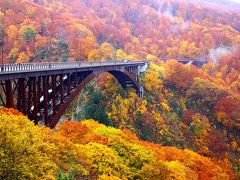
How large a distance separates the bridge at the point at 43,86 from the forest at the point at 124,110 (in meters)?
2.75

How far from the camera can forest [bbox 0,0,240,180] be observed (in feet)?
95.8

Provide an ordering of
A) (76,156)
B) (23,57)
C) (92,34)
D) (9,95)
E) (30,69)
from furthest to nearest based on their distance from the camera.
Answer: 1. (92,34)
2. (23,57)
3. (30,69)
4. (9,95)
5. (76,156)

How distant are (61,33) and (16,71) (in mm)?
80083

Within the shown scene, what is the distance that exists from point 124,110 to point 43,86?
44624 mm

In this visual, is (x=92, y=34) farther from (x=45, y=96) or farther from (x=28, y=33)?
(x=45, y=96)

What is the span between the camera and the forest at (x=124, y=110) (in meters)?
29.2

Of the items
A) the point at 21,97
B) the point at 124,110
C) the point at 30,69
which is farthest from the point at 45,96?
the point at 124,110

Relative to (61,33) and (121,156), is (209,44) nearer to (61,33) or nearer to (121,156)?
(61,33)

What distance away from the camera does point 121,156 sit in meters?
39.6

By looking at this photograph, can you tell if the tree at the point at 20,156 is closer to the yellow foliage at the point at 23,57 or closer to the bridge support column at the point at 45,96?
the bridge support column at the point at 45,96

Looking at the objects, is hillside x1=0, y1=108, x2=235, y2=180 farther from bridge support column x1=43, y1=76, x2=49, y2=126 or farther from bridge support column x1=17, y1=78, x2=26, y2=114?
bridge support column x1=17, y1=78, x2=26, y2=114

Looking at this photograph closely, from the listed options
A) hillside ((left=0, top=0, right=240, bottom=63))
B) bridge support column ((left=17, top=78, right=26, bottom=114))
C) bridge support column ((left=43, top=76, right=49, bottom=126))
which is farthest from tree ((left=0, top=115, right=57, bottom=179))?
hillside ((left=0, top=0, right=240, bottom=63))

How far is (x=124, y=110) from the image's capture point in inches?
3258

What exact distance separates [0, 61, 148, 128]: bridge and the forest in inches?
108
